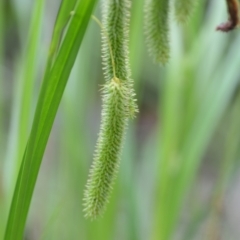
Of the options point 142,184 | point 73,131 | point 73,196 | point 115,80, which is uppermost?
point 115,80

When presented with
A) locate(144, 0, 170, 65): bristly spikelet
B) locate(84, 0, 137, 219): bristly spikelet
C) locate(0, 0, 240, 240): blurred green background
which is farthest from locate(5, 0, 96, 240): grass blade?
locate(0, 0, 240, 240): blurred green background

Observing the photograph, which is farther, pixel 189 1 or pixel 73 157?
pixel 73 157

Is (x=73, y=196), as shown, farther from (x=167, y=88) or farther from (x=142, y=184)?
(x=142, y=184)

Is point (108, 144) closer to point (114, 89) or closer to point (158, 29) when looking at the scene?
point (114, 89)

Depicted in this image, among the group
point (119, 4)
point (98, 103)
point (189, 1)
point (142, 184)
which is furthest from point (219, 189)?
point (98, 103)

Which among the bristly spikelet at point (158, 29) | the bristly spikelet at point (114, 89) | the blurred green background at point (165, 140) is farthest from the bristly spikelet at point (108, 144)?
the blurred green background at point (165, 140)

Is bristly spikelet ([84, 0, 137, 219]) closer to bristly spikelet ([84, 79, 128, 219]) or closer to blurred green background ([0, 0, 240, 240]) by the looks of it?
bristly spikelet ([84, 79, 128, 219])
